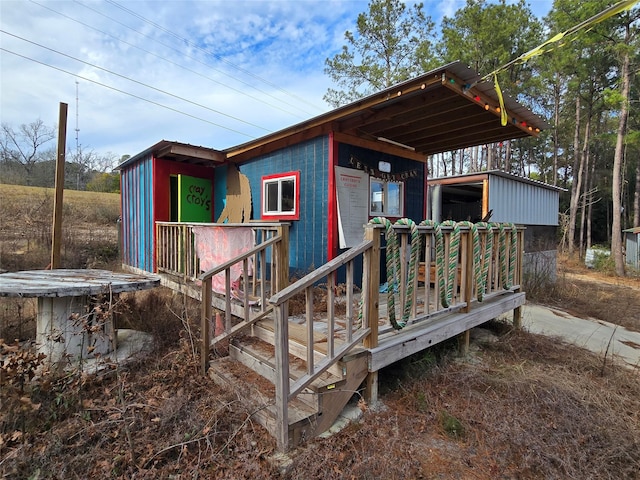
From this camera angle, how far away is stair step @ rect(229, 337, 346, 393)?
7.92 feet

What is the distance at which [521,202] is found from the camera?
9.37 meters

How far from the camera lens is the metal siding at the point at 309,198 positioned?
4961 mm

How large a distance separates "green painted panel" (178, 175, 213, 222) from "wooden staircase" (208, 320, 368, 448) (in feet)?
13.7

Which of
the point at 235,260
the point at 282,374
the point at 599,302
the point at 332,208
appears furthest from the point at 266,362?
the point at 599,302

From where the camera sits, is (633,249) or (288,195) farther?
(633,249)

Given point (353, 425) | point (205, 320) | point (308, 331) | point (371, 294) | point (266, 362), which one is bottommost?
point (353, 425)

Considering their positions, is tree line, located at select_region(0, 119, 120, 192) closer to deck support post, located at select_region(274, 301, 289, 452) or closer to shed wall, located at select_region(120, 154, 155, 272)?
shed wall, located at select_region(120, 154, 155, 272)

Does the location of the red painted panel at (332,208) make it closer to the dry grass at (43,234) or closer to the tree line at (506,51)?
the dry grass at (43,234)

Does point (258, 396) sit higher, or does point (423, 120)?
point (423, 120)

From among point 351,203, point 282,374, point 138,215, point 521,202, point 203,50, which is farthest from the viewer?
point 203,50

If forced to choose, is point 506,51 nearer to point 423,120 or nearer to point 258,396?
point 423,120

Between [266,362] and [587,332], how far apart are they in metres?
5.62

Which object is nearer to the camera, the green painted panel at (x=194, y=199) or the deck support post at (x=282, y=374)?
the deck support post at (x=282, y=374)

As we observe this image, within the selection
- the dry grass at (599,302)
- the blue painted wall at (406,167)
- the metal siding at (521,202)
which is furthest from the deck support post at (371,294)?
the metal siding at (521,202)
